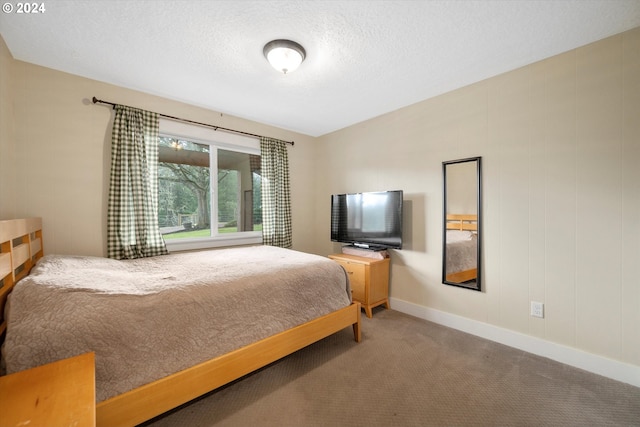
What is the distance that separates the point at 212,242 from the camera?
3.16m

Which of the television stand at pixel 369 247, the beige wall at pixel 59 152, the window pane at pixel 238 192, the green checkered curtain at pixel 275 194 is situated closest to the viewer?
the beige wall at pixel 59 152

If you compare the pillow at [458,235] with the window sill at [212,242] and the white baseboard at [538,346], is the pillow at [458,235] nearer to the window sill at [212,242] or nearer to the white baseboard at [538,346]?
the white baseboard at [538,346]

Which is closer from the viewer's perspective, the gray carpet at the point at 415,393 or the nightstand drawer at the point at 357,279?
the gray carpet at the point at 415,393

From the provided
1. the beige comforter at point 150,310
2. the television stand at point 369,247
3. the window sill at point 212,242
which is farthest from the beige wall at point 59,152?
the television stand at point 369,247

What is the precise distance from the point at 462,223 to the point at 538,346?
1.16 metres

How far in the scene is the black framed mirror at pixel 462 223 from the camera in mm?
2423

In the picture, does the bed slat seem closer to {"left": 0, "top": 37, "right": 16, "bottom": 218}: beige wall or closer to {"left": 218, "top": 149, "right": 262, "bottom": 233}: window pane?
{"left": 0, "top": 37, "right": 16, "bottom": 218}: beige wall

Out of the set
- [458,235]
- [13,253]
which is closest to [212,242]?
[13,253]

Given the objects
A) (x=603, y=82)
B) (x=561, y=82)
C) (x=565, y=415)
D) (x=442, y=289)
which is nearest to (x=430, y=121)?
(x=561, y=82)

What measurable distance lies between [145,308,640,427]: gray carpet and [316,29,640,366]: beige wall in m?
0.38

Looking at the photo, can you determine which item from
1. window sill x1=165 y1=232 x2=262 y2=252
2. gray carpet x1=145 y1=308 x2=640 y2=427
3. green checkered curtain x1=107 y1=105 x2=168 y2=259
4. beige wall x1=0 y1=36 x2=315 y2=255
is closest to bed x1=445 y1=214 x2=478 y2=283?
gray carpet x1=145 y1=308 x2=640 y2=427

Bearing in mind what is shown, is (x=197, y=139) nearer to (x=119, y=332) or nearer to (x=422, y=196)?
(x=119, y=332)

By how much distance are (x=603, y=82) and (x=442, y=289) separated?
2.09 m

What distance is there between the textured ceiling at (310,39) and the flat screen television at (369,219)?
120 cm
